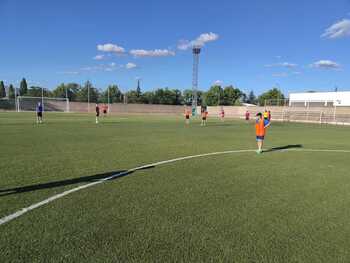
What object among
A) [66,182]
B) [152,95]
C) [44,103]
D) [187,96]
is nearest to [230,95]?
[187,96]

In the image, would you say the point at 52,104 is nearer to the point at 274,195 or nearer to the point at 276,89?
the point at 274,195

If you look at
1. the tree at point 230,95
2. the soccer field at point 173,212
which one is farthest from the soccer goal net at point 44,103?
the tree at point 230,95

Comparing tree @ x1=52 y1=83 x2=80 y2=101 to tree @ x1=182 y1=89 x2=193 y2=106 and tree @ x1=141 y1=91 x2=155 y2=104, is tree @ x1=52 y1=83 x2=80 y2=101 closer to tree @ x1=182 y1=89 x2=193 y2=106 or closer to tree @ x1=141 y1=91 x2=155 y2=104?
tree @ x1=141 y1=91 x2=155 y2=104

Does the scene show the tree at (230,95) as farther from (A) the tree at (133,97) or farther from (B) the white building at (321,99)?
(B) the white building at (321,99)

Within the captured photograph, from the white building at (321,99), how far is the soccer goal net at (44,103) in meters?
50.8

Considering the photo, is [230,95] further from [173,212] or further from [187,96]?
[173,212]

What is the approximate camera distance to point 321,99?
6000cm

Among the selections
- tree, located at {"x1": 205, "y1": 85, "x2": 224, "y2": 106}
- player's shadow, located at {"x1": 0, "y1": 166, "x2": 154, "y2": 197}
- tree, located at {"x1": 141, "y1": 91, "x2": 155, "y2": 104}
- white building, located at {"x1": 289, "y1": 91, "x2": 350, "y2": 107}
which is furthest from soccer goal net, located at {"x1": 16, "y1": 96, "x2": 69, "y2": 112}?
tree, located at {"x1": 205, "y1": 85, "x2": 224, "y2": 106}

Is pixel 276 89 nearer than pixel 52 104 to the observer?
No

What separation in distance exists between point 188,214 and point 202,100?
112 meters

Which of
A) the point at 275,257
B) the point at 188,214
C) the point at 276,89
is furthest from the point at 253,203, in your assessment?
the point at 276,89

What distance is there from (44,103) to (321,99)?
63.7 meters

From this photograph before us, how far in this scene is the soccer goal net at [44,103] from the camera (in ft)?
188

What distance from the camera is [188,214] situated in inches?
161
